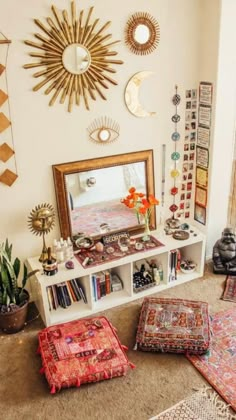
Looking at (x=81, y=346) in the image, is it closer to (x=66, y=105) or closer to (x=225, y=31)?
(x=66, y=105)

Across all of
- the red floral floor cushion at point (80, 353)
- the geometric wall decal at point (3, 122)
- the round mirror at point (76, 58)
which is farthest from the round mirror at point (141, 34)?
the red floral floor cushion at point (80, 353)

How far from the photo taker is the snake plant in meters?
2.67

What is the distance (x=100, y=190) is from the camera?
3.08m

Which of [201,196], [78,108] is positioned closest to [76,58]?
[78,108]

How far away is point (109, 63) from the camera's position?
2.83 meters

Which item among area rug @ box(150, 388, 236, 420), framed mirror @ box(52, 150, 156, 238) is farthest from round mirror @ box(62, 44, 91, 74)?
area rug @ box(150, 388, 236, 420)

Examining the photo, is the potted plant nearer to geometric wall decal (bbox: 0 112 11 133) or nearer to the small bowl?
the small bowl

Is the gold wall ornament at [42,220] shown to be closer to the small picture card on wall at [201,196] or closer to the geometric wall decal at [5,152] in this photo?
the geometric wall decal at [5,152]

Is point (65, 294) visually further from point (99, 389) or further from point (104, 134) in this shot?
point (104, 134)

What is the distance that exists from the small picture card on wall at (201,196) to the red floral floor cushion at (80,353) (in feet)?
4.81

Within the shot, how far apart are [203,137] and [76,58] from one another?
131 centimetres

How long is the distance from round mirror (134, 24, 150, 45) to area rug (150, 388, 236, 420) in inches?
98.5

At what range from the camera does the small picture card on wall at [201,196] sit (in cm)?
348

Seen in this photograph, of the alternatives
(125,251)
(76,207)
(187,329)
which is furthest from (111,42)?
(187,329)
